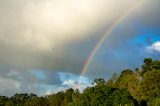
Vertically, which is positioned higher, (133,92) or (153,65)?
(153,65)

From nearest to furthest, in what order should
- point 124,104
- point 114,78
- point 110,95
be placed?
1. point 124,104
2. point 110,95
3. point 114,78

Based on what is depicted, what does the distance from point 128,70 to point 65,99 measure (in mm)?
34757

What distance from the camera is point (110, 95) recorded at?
14512 centimetres

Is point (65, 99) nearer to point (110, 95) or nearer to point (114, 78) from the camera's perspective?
point (114, 78)

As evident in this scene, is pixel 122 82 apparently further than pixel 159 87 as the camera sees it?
Yes

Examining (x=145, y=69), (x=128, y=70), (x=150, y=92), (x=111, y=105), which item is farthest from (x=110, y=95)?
(x=128, y=70)

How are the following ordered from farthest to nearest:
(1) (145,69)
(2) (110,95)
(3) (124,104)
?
1. (1) (145,69)
2. (2) (110,95)
3. (3) (124,104)

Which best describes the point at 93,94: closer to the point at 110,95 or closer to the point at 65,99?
the point at 110,95

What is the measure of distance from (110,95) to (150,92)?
607 inches

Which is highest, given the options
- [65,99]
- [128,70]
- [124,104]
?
[128,70]

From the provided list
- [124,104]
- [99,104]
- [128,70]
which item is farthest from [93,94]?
[128,70]

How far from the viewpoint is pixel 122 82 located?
16925 centimetres

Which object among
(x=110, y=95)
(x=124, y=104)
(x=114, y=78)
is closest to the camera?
(x=124, y=104)

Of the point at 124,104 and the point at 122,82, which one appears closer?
the point at 124,104
